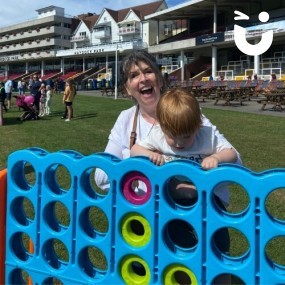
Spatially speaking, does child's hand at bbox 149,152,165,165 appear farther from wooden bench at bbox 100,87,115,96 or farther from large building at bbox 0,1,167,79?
large building at bbox 0,1,167,79

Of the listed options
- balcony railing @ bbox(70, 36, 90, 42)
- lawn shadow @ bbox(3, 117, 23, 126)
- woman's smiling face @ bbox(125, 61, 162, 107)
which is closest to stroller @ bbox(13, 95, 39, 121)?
lawn shadow @ bbox(3, 117, 23, 126)

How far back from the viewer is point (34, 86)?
1723 centimetres

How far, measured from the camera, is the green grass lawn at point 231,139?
504 cm

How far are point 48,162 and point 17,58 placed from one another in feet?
285

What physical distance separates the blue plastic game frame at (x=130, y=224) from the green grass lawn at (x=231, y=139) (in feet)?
4.13

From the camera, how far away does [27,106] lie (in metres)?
16.3

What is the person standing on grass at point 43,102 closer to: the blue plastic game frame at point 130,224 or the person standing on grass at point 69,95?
the person standing on grass at point 69,95

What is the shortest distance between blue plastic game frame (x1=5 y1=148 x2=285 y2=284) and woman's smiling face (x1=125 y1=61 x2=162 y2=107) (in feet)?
1.86

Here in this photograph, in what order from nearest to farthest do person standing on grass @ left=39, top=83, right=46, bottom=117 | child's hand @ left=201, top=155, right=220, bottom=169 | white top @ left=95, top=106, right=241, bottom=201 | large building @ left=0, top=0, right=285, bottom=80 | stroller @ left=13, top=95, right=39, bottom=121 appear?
child's hand @ left=201, top=155, right=220, bottom=169
white top @ left=95, top=106, right=241, bottom=201
stroller @ left=13, top=95, right=39, bottom=121
person standing on grass @ left=39, top=83, right=46, bottom=117
large building @ left=0, top=0, right=285, bottom=80

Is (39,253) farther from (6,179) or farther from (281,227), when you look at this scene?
(281,227)

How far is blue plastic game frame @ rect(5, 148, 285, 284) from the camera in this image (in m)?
1.83

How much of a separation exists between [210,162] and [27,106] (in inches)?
594

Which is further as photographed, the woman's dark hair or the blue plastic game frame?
the woman's dark hair

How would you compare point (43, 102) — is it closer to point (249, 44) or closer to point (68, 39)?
point (249, 44)
